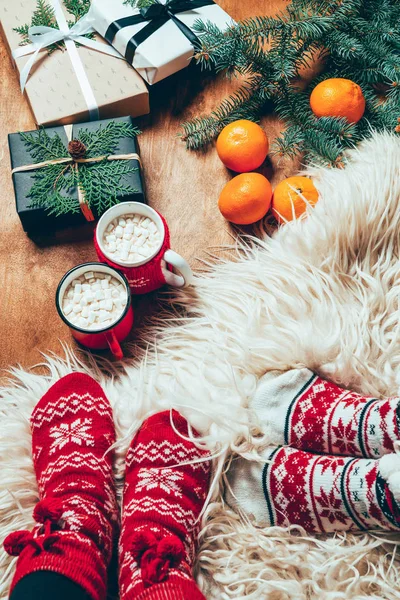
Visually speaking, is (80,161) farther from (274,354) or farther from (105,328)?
(274,354)

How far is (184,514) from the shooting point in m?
0.84

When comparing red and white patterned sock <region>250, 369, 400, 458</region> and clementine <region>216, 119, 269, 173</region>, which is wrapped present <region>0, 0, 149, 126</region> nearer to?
clementine <region>216, 119, 269, 173</region>

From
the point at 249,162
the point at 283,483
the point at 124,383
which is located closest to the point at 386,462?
the point at 283,483

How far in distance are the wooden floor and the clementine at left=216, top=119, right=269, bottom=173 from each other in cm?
6

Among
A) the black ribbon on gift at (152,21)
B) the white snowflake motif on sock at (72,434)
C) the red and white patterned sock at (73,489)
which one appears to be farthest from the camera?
the black ribbon on gift at (152,21)

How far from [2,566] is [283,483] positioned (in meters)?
0.42

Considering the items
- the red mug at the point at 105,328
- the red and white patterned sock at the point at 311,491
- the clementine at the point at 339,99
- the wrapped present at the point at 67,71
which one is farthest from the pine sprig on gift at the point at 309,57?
the red and white patterned sock at the point at 311,491

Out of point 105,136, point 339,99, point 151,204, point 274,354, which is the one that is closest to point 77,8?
point 105,136

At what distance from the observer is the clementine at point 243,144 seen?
947mm

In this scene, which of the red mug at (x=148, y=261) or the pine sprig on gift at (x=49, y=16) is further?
the pine sprig on gift at (x=49, y=16)

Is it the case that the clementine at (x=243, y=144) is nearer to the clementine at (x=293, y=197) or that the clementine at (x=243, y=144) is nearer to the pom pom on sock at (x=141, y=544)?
the clementine at (x=293, y=197)

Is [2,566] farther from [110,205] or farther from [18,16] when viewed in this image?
[18,16]

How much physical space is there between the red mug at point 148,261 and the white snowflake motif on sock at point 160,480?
11.0 inches

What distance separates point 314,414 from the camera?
871 mm
